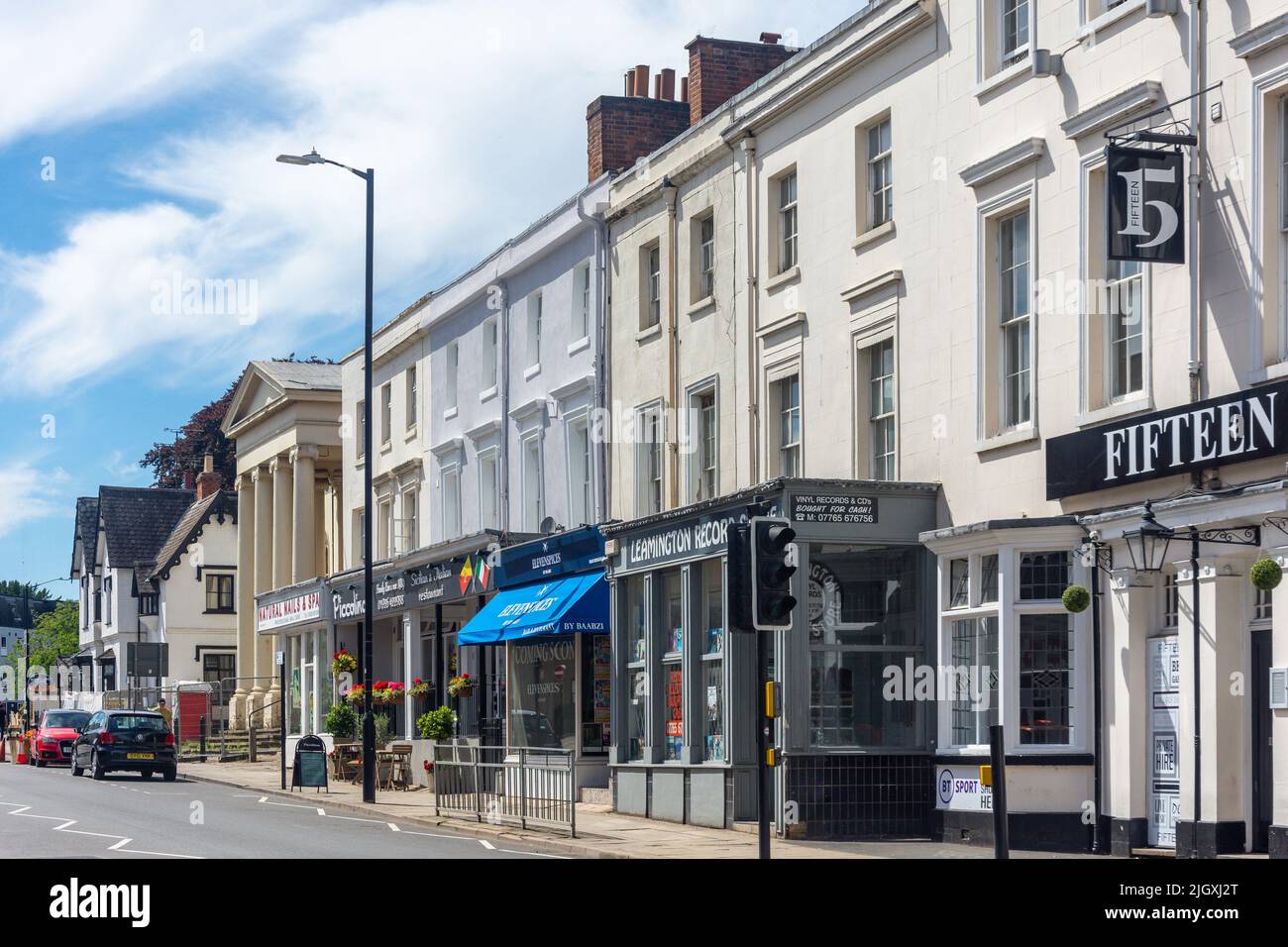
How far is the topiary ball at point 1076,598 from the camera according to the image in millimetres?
19406

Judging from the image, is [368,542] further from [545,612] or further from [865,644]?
[865,644]

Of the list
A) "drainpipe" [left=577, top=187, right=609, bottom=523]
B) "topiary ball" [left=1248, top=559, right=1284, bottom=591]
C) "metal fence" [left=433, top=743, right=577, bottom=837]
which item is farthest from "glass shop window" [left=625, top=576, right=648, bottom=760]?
"topiary ball" [left=1248, top=559, right=1284, bottom=591]

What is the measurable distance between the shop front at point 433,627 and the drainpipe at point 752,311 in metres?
9.09

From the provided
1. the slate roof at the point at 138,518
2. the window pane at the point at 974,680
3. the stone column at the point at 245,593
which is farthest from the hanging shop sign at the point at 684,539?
the slate roof at the point at 138,518

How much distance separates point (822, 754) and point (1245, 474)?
731 centimetres

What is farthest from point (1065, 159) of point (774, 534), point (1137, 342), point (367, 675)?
point (367, 675)

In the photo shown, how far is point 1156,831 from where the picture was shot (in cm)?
1916

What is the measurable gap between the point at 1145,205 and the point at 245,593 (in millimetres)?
44758

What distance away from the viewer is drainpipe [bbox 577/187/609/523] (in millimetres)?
31892

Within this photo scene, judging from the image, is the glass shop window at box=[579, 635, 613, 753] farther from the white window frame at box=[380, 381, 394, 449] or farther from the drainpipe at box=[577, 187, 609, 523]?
the white window frame at box=[380, 381, 394, 449]

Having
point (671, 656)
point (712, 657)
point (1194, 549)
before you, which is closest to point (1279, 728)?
point (1194, 549)

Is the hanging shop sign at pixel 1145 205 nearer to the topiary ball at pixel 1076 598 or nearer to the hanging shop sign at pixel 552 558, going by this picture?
the topiary ball at pixel 1076 598
